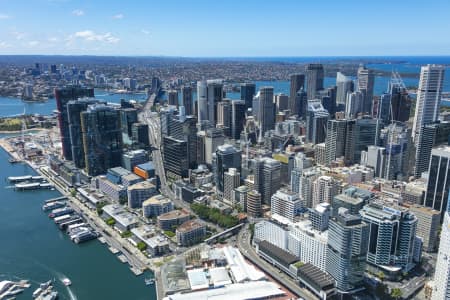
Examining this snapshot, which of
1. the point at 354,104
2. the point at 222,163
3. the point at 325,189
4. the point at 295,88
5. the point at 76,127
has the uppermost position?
the point at 295,88

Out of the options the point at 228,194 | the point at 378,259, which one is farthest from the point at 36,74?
Answer: the point at 378,259

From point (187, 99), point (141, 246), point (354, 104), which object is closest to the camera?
point (141, 246)

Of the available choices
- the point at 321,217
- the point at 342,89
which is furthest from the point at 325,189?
the point at 342,89

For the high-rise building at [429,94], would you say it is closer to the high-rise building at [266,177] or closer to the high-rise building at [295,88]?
the high-rise building at [266,177]

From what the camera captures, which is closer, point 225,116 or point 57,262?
point 57,262

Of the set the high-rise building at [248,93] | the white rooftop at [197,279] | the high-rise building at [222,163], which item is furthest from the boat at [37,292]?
the high-rise building at [248,93]

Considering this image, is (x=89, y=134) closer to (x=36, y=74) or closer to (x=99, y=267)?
(x=99, y=267)

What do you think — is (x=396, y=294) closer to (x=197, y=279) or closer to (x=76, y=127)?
(x=197, y=279)
